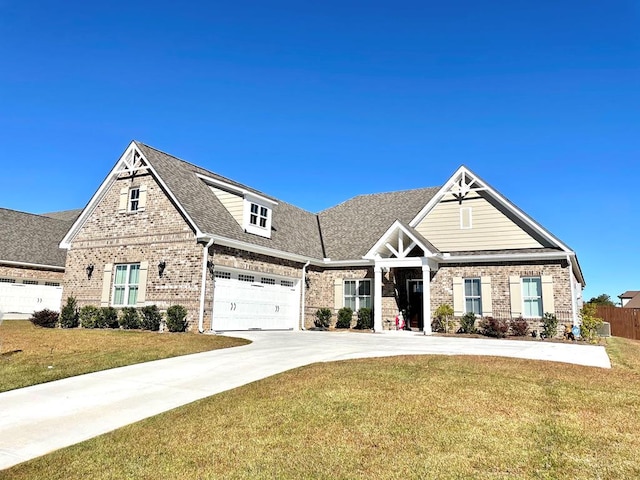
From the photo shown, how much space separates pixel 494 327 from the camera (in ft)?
59.8

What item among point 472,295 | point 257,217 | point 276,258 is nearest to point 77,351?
point 276,258

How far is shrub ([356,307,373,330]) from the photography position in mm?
21172

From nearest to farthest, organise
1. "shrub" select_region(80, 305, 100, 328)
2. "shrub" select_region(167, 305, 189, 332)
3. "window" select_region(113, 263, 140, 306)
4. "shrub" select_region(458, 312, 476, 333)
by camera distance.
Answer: "shrub" select_region(167, 305, 189, 332), "shrub" select_region(80, 305, 100, 328), "window" select_region(113, 263, 140, 306), "shrub" select_region(458, 312, 476, 333)

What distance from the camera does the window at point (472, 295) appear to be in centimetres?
1986

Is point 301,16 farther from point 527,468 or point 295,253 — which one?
point 527,468

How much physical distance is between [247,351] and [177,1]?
1090 centimetres

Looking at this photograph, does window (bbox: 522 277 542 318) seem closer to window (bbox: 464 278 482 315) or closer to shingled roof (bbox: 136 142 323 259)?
window (bbox: 464 278 482 315)

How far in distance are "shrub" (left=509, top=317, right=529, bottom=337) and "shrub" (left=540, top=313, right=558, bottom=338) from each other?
68cm

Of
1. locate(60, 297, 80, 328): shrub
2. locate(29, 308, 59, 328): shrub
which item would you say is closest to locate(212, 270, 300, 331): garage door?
locate(60, 297, 80, 328): shrub

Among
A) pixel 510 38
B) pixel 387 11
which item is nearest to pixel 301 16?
pixel 387 11

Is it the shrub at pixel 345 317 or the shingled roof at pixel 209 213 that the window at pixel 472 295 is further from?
the shingled roof at pixel 209 213

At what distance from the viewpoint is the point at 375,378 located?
7.78m

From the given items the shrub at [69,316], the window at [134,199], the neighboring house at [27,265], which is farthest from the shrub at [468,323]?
the neighboring house at [27,265]

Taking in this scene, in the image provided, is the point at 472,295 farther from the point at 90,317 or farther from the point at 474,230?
the point at 90,317
